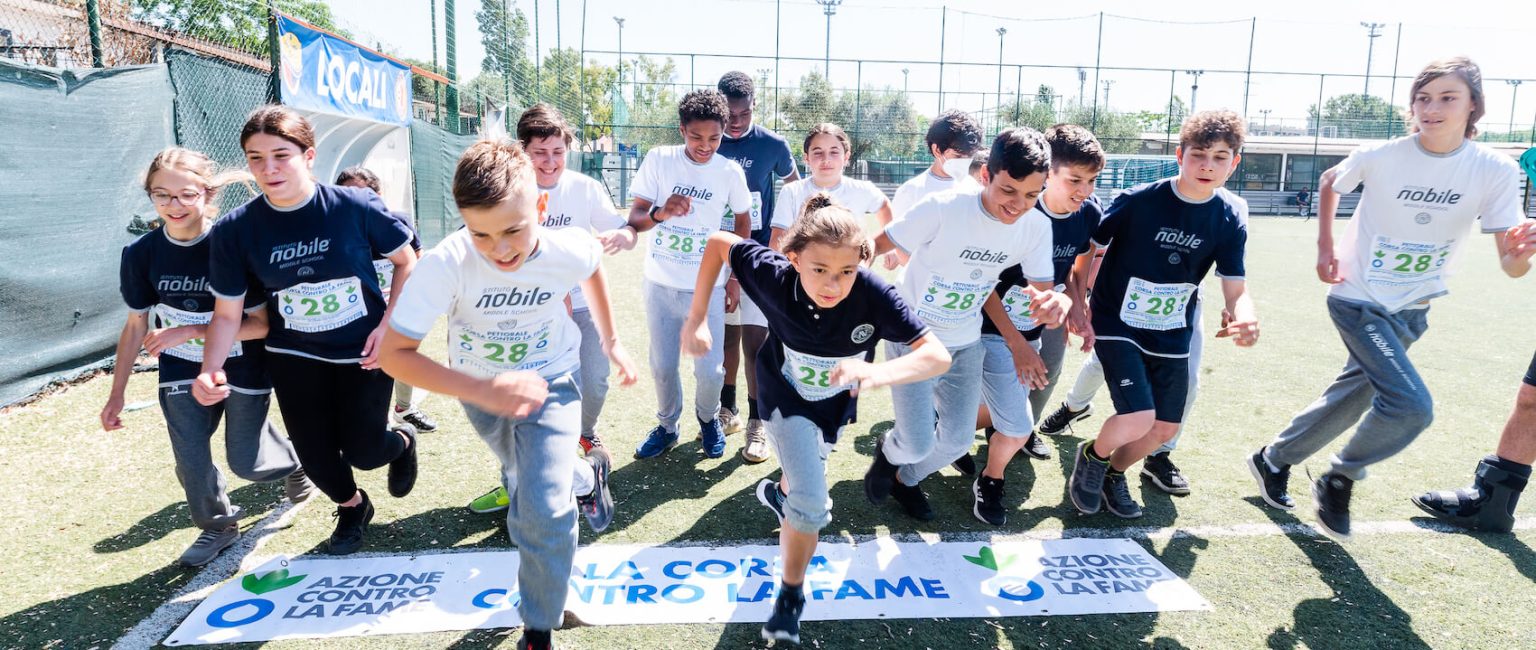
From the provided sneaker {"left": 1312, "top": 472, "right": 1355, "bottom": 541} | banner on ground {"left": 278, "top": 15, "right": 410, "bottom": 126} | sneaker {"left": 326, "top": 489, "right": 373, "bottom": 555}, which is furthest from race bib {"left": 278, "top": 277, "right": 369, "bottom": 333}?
banner on ground {"left": 278, "top": 15, "right": 410, "bottom": 126}

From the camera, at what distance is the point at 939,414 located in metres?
3.77

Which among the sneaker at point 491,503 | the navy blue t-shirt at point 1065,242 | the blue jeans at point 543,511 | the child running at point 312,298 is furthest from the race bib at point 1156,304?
the child running at point 312,298

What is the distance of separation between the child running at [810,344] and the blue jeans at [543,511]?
636mm

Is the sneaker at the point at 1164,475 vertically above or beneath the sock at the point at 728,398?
beneath

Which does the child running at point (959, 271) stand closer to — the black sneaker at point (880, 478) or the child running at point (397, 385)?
the black sneaker at point (880, 478)

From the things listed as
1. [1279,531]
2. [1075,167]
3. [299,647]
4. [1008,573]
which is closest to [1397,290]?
[1279,531]

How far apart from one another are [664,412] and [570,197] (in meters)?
1.28

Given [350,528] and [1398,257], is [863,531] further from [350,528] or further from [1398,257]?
[1398,257]

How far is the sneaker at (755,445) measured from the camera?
460 cm

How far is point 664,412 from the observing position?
4.68 metres

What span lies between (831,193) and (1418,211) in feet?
9.85

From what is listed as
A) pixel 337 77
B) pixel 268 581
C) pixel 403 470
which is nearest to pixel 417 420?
pixel 403 470

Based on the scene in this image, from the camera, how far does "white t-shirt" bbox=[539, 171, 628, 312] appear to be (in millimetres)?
4344

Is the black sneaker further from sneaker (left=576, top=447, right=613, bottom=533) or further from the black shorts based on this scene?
sneaker (left=576, top=447, right=613, bottom=533)
